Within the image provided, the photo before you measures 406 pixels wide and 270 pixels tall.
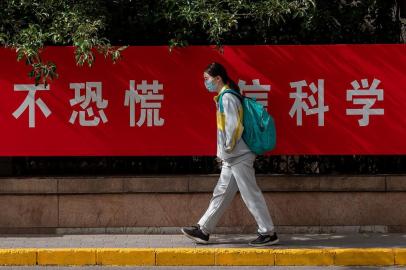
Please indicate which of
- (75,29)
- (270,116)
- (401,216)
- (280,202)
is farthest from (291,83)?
(75,29)

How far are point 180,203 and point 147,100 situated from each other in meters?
1.23

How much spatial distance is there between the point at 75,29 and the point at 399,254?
4.15 meters

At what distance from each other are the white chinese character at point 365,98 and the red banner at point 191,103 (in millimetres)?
11

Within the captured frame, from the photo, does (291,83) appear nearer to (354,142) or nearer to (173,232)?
(354,142)

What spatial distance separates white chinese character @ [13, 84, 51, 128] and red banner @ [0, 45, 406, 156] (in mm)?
11

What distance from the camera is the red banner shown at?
8875 millimetres

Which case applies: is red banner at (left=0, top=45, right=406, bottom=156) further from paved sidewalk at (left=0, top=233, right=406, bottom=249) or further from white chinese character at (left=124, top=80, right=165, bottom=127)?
paved sidewalk at (left=0, top=233, right=406, bottom=249)

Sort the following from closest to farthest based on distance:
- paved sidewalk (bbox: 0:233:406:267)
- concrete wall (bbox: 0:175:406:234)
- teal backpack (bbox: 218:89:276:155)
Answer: paved sidewalk (bbox: 0:233:406:267)
teal backpack (bbox: 218:89:276:155)
concrete wall (bbox: 0:175:406:234)

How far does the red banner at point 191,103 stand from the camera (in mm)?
8875

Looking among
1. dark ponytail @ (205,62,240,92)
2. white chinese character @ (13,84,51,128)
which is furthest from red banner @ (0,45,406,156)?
dark ponytail @ (205,62,240,92)

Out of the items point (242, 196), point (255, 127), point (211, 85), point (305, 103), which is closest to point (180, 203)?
point (242, 196)

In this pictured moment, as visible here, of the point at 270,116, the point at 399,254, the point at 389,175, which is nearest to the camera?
the point at 399,254

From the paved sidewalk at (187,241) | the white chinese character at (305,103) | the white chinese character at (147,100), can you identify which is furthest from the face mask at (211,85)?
the paved sidewalk at (187,241)

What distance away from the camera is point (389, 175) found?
883 cm
